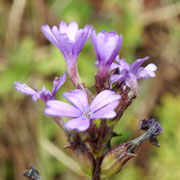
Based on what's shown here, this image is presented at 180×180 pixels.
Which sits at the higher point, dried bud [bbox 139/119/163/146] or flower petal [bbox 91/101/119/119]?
flower petal [bbox 91/101/119/119]

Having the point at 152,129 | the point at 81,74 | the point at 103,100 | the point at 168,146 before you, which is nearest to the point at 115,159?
the point at 152,129

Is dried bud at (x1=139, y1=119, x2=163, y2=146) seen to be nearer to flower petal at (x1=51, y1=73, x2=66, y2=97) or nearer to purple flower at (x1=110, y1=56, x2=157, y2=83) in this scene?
purple flower at (x1=110, y1=56, x2=157, y2=83)

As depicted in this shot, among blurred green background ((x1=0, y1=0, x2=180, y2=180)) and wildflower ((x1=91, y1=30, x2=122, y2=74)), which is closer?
wildflower ((x1=91, y1=30, x2=122, y2=74))

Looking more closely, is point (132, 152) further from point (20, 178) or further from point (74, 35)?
point (20, 178)

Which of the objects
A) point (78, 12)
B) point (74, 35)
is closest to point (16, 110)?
point (78, 12)

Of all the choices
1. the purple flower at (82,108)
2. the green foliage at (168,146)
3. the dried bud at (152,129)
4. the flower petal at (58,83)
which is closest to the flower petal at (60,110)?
the purple flower at (82,108)

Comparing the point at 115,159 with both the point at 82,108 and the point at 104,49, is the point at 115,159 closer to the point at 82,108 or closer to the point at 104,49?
the point at 82,108

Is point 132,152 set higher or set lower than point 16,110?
higher

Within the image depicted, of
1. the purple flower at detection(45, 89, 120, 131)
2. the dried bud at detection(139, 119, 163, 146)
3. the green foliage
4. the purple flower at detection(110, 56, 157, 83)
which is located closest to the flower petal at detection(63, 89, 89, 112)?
the purple flower at detection(45, 89, 120, 131)
